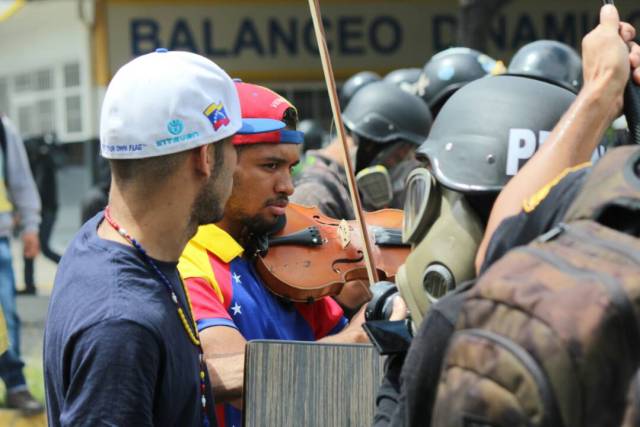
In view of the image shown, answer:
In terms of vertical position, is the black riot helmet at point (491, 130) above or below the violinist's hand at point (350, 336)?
above

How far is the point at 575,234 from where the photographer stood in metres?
1.36

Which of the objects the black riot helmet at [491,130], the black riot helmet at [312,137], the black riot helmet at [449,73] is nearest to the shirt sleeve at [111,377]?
the black riot helmet at [491,130]

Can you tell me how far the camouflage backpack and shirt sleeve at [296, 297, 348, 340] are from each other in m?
1.67

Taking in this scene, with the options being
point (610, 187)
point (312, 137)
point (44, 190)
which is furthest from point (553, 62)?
point (44, 190)

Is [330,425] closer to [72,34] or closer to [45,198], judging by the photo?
[45,198]

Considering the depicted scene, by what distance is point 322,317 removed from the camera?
306cm

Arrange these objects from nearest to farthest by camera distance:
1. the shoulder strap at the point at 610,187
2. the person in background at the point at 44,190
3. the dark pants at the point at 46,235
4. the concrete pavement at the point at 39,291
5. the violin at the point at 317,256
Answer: the shoulder strap at the point at 610,187 < the violin at the point at 317,256 < the concrete pavement at the point at 39,291 < the dark pants at the point at 46,235 < the person in background at the point at 44,190

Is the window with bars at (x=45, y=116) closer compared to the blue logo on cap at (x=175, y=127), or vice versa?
the blue logo on cap at (x=175, y=127)

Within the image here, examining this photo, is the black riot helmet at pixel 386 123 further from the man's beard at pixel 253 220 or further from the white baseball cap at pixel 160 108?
the white baseball cap at pixel 160 108

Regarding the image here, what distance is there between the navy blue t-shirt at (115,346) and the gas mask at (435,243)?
0.46 meters

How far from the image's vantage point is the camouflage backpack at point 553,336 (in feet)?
4.08

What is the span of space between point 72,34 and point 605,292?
1951 cm

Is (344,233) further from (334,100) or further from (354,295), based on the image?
(334,100)

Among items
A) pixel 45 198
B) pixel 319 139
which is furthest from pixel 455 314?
pixel 45 198
